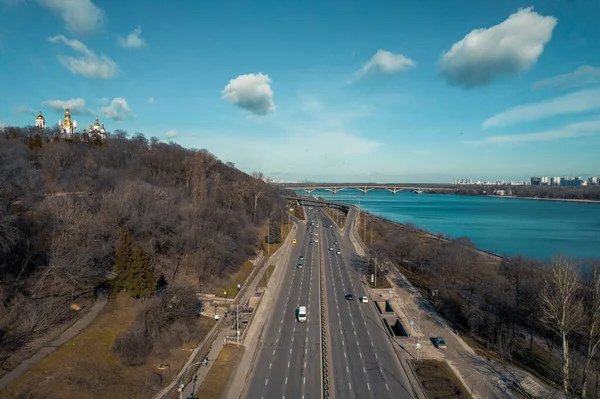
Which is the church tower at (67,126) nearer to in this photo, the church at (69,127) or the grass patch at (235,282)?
the church at (69,127)

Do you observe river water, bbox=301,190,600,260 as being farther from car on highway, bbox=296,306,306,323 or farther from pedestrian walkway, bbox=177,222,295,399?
pedestrian walkway, bbox=177,222,295,399

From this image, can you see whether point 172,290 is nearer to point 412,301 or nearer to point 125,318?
point 125,318

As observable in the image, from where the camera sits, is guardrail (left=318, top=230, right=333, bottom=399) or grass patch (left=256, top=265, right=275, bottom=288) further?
grass patch (left=256, top=265, right=275, bottom=288)

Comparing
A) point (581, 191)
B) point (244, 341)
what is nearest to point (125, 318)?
point (244, 341)

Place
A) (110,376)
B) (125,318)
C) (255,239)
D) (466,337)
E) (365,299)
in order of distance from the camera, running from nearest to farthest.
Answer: (110,376) < (125,318) < (466,337) < (365,299) < (255,239)

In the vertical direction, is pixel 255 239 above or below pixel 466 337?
above

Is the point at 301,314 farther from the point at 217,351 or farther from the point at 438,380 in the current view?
the point at 438,380

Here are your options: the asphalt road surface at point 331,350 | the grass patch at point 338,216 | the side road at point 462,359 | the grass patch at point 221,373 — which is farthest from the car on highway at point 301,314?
the grass patch at point 338,216

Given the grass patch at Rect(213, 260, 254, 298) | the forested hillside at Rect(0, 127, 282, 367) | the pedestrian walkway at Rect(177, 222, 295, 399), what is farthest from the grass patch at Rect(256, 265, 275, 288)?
the forested hillside at Rect(0, 127, 282, 367)
